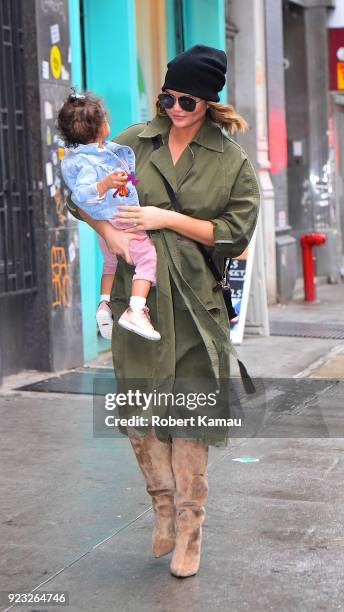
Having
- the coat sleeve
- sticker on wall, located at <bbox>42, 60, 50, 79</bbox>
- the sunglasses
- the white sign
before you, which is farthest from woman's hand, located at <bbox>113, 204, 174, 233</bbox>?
the white sign

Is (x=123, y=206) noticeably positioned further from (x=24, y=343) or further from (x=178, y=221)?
Result: (x=24, y=343)

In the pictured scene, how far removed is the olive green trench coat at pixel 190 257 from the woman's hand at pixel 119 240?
9 centimetres

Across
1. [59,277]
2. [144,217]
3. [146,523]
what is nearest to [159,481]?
[146,523]

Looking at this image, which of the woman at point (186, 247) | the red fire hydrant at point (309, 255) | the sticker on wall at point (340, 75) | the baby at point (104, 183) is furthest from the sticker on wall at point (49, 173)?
the sticker on wall at point (340, 75)

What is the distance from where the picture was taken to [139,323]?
12.7 ft

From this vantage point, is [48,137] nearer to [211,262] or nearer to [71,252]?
[71,252]

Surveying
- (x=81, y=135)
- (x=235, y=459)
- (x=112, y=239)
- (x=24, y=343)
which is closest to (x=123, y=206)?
(x=112, y=239)

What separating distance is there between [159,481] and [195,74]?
1464mm

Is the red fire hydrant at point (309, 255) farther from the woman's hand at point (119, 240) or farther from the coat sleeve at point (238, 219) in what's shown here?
the woman's hand at point (119, 240)

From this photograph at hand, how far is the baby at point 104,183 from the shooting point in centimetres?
391

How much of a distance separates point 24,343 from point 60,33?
7.71ft

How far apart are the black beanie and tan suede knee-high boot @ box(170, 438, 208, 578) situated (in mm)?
1241

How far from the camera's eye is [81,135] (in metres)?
4.16

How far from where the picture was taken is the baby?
154 inches
